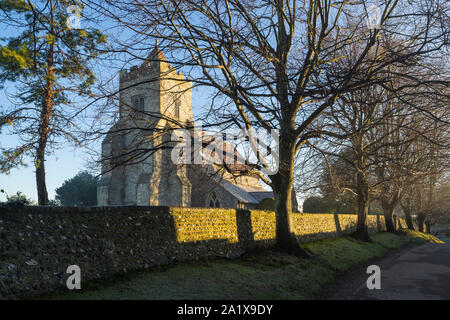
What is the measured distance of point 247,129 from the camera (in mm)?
12320

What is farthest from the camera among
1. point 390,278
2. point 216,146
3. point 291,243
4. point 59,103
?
point 59,103

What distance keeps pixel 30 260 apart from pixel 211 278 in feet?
13.7

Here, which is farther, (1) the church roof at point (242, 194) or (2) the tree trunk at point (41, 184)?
(1) the church roof at point (242, 194)

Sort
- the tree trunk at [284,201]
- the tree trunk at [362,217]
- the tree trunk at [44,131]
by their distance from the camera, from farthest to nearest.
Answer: the tree trunk at [362,217], the tree trunk at [44,131], the tree trunk at [284,201]

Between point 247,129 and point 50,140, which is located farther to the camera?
point 50,140

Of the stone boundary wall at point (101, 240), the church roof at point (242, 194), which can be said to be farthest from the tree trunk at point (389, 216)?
the stone boundary wall at point (101, 240)

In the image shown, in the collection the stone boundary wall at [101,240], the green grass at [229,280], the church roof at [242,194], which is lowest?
the green grass at [229,280]

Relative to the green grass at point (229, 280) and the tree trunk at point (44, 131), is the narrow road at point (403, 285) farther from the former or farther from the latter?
the tree trunk at point (44, 131)

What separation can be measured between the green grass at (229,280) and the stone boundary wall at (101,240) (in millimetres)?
350

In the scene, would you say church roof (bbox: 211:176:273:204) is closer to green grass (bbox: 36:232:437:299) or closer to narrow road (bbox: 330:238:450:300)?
narrow road (bbox: 330:238:450:300)

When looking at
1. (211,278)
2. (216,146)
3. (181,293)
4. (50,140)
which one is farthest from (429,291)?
(50,140)

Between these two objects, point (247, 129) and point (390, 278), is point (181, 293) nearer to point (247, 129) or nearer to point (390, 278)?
point (247, 129)

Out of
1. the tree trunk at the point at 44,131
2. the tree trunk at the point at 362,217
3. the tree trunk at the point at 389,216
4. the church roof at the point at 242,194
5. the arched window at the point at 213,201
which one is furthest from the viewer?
the arched window at the point at 213,201

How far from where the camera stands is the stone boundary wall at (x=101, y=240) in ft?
20.1
